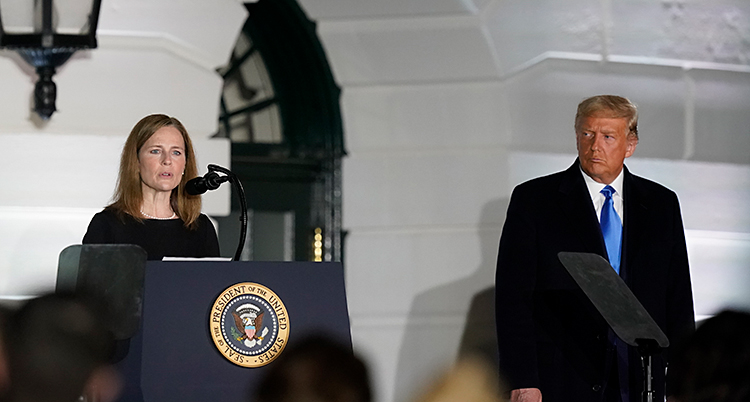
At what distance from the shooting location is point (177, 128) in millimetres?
3256

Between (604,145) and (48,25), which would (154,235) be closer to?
(48,25)

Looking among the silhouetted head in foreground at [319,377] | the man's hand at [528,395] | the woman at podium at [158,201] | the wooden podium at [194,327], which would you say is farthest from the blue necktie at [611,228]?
the silhouetted head in foreground at [319,377]

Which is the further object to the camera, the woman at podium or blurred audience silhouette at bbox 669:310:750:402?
the woman at podium

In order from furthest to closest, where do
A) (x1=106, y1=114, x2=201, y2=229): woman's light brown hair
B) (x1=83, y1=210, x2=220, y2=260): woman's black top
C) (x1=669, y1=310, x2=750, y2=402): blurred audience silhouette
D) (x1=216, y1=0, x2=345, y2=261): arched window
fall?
(x1=216, y1=0, x2=345, y2=261): arched window
(x1=106, y1=114, x2=201, y2=229): woman's light brown hair
(x1=83, y1=210, x2=220, y2=260): woman's black top
(x1=669, y1=310, x2=750, y2=402): blurred audience silhouette

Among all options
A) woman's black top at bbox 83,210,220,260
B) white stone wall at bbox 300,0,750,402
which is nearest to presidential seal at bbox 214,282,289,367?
woman's black top at bbox 83,210,220,260

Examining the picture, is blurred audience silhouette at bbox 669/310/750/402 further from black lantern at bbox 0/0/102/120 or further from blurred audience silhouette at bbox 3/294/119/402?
black lantern at bbox 0/0/102/120

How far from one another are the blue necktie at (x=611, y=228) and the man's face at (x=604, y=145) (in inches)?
3.0

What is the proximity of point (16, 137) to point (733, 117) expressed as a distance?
355 cm

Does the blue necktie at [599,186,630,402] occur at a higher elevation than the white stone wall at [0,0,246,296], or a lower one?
lower

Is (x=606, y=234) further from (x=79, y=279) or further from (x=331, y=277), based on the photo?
(x=79, y=279)

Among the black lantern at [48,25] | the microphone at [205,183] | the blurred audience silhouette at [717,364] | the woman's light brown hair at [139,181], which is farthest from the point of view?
the black lantern at [48,25]

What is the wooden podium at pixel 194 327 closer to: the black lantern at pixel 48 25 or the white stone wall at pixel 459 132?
the black lantern at pixel 48 25

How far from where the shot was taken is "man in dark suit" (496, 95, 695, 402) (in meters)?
3.48

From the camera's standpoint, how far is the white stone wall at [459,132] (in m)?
4.91
